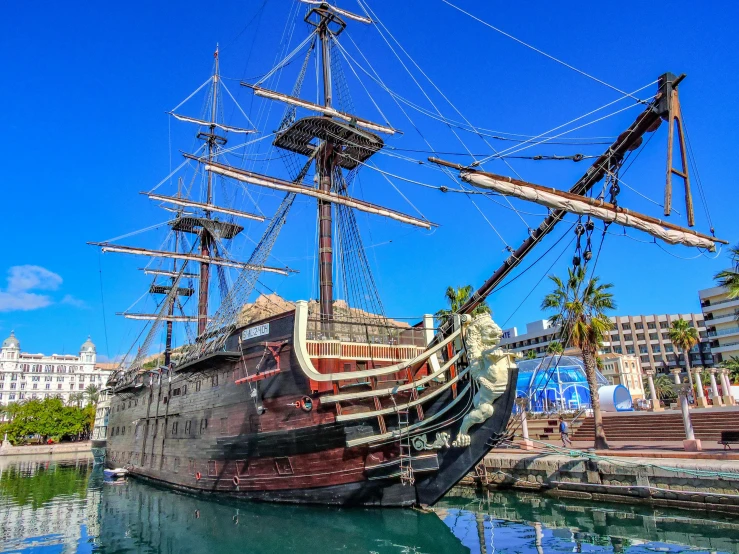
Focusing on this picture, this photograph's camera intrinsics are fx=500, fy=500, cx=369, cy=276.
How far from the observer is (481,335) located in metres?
13.0

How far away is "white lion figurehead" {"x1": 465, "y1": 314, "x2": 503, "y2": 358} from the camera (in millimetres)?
12781

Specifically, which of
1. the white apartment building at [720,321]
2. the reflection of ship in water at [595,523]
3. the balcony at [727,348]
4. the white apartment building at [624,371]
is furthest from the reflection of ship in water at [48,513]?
the balcony at [727,348]

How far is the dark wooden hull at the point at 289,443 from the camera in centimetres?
1340

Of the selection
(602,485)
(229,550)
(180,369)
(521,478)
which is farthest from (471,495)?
(180,369)

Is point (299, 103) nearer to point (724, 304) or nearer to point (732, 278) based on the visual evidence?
point (732, 278)

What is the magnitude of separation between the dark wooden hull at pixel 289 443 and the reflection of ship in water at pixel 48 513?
13.2 feet

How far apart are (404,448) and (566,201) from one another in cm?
783

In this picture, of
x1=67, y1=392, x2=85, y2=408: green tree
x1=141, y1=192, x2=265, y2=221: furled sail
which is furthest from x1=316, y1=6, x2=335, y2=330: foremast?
x1=67, y1=392, x2=85, y2=408: green tree

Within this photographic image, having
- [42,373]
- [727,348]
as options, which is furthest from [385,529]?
[42,373]

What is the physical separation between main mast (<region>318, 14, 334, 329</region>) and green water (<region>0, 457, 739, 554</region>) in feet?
19.8

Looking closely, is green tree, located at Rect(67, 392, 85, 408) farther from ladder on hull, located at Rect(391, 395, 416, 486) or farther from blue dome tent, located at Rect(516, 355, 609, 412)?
ladder on hull, located at Rect(391, 395, 416, 486)

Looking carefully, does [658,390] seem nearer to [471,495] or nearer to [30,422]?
[471,495]

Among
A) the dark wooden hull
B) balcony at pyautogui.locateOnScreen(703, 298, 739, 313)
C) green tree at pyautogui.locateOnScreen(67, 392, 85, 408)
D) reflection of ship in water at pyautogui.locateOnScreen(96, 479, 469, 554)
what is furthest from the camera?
green tree at pyautogui.locateOnScreen(67, 392, 85, 408)

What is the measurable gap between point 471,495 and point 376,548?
24.4 ft
